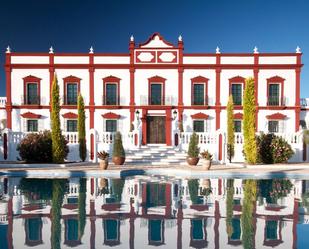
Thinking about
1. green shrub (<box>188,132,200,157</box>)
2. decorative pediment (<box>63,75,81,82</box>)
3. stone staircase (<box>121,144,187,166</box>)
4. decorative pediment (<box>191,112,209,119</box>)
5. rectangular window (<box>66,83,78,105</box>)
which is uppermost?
decorative pediment (<box>63,75,81,82</box>)

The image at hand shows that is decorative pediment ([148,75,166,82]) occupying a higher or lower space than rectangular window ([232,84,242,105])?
higher

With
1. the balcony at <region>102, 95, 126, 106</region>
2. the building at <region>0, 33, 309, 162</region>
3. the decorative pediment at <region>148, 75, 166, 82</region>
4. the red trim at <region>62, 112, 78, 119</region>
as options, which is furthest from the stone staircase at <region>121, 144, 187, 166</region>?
the red trim at <region>62, 112, 78, 119</region>

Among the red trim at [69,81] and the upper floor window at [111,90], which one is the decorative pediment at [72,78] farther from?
the upper floor window at [111,90]

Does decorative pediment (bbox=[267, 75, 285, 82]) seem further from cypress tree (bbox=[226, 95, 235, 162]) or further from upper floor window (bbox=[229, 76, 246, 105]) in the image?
cypress tree (bbox=[226, 95, 235, 162])

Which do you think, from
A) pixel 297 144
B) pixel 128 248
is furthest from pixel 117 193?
pixel 297 144

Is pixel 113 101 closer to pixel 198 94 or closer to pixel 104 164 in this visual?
pixel 198 94

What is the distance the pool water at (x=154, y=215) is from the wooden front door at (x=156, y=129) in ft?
47.8

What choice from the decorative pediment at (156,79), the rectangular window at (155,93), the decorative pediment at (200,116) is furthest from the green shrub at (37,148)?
the decorative pediment at (200,116)

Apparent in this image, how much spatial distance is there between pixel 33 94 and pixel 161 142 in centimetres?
1243

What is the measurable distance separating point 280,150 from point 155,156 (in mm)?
8177

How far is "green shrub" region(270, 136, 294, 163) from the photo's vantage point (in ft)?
62.1

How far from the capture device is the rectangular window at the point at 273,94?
2672cm

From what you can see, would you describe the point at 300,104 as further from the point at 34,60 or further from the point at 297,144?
the point at 34,60

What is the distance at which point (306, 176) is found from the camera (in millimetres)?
14281
